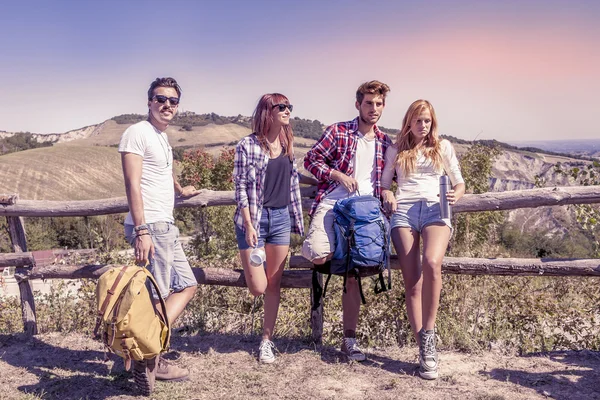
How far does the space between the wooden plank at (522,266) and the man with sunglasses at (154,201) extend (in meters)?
1.86

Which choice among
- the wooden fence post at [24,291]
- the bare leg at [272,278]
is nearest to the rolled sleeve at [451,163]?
the bare leg at [272,278]

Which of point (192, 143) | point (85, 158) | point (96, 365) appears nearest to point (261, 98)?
point (96, 365)

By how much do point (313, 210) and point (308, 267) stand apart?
0.74 metres

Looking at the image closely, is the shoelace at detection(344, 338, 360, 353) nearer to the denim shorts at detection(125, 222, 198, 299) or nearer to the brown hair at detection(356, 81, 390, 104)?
the denim shorts at detection(125, 222, 198, 299)

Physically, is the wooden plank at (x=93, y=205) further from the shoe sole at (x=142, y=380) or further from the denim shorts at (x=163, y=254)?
the shoe sole at (x=142, y=380)

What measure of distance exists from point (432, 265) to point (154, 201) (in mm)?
2035

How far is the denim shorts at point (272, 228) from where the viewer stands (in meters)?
3.74

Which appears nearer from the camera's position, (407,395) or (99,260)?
(407,395)

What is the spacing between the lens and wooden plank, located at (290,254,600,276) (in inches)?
161

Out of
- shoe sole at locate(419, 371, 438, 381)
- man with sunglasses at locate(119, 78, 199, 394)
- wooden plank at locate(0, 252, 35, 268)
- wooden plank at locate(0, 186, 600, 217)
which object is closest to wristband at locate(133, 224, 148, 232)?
man with sunglasses at locate(119, 78, 199, 394)

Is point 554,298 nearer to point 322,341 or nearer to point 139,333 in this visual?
point 322,341

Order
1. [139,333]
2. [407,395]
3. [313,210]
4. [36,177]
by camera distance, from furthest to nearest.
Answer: [36,177]
[313,210]
[407,395]
[139,333]

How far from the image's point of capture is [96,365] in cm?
420

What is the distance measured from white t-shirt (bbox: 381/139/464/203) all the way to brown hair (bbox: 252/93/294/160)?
802mm
